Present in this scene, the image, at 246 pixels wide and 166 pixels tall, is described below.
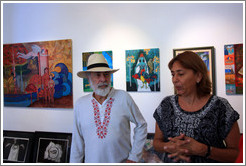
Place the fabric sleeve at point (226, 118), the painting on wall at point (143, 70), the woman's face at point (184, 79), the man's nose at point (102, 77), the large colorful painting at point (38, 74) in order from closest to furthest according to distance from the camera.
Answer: the fabric sleeve at point (226, 118) → the woman's face at point (184, 79) → the man's nose at point (102, 77) → the painting on wall at point (143, 70) → the large colorful painting at point (38, 74)

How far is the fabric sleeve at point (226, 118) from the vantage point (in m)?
1.11

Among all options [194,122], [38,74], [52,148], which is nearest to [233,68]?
[194,122]

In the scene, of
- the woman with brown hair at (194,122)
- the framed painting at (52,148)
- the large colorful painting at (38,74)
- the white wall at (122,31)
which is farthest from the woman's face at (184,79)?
the large colorful painting at (38,74)

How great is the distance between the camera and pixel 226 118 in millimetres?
1120

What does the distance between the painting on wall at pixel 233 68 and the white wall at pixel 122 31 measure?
0.19 feet

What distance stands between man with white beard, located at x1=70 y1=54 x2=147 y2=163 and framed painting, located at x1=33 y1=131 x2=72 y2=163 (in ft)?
3.74

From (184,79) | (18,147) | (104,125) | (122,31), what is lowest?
(18,147)

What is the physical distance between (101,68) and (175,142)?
867 mm

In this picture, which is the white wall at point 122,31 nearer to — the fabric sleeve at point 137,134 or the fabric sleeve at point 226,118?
the fabric sleeve at point 137,134

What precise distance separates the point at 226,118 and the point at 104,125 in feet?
2.94

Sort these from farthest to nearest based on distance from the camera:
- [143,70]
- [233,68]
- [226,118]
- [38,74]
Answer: [38,74], [143,70], [233,68], [226,118]

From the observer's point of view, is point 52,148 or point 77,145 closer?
point 77,145

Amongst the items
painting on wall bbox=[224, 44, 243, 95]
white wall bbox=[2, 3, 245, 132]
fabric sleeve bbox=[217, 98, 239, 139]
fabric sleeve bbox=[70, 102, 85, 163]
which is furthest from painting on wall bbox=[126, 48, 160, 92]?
fabric sleeve bbox=[217, 98, 239, 139]

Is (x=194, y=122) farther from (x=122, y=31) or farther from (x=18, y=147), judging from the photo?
(x=18, y=147)
